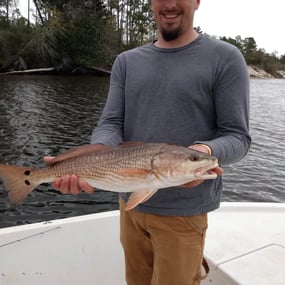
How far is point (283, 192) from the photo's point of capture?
34.8 feet

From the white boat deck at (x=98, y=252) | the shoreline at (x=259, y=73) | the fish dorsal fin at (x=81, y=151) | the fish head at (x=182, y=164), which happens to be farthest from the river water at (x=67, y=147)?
the shoreline at (x=259, y=73)

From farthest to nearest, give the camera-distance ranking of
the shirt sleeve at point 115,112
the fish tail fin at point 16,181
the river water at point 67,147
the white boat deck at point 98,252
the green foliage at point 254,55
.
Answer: the green foliage at point 254,55 < the river water at point 67,147 < the white boat deck at point 98,252 < the shirt sleeve at point 115,112 < the fish tail fin at point 16,181

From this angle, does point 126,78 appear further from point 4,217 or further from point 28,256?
point 4,217

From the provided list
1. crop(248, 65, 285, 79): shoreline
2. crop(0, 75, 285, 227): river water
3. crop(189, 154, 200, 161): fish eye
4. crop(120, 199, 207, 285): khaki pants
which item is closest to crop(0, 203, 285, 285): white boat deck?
crop(120, 199, 207, 285): khaki pants

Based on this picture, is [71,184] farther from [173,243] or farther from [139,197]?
[173,243]

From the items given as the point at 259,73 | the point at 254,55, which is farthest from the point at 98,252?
the point at 254,55

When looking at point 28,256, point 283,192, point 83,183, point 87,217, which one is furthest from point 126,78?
point 283,192

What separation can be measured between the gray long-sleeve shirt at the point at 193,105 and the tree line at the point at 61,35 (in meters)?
44.7

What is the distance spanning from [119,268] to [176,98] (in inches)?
80.8

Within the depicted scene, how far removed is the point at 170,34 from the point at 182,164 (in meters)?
0.90

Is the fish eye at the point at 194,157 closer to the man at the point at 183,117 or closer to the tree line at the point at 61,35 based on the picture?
the man at the point at 183,117

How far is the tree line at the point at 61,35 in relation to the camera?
47.1 m

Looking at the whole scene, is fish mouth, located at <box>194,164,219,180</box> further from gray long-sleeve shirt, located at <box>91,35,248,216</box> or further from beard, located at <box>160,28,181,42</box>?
beard, located at <box>160,28,181,42</box>

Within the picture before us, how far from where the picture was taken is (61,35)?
51.5 meters
